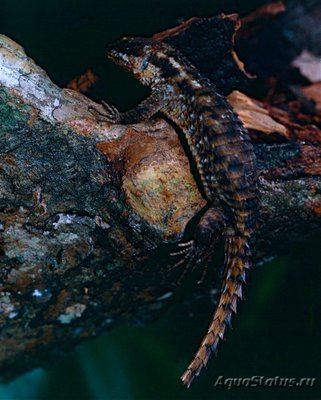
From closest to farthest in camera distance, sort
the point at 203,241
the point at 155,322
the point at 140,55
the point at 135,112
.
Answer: the point at 203,241 < the point at 135,112 < the point at 140,55 < the point at 155,322

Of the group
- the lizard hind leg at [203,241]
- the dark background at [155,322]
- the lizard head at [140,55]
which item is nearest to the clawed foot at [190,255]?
the lizard hind leg at [203,241]

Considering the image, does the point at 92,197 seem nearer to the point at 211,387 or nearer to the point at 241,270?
the point at 241,270

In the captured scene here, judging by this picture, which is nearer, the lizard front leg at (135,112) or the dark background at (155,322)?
the lizard front leg at (135,112)

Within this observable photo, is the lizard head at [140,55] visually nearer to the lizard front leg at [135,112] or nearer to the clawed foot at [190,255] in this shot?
the lizard front leg at [135,112]

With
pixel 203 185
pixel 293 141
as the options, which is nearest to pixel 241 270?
pixel 203 185

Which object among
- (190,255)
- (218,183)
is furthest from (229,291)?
(218,183)

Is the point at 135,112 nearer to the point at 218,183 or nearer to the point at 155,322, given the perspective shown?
the point at 218,183
